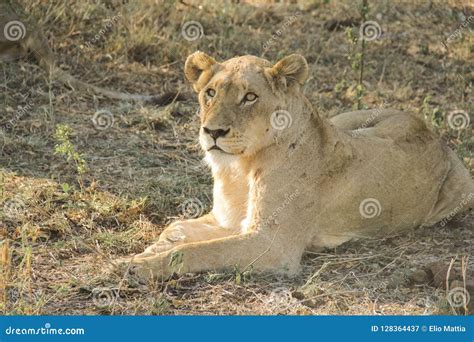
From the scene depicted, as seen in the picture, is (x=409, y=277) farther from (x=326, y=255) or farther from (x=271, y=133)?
(x=271, y=133)

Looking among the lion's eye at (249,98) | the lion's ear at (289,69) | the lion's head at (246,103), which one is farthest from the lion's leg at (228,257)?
the lion's ear at (289,69)

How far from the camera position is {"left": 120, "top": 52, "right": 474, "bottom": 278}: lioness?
5441 millimetres

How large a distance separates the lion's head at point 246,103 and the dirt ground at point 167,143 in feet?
1.50

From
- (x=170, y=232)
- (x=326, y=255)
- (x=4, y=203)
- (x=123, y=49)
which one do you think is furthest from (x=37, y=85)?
(x=326, y=255)

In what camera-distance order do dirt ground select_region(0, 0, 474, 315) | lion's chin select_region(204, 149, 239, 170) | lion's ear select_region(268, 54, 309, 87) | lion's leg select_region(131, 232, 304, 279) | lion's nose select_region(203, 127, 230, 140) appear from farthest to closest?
lion's ear select_region(268, 54, 309, 87) < lion's chin select_region(204, 149, 239, 170) < lion's nose select_region(203, 127, 230, 140) < lion's leg select_region(131, 232, 304, 279) < dirt ground select_region(0, 0, 474, 315)

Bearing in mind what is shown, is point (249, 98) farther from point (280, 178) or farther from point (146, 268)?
point (146, 268)

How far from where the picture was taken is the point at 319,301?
203 inches

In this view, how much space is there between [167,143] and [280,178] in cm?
229

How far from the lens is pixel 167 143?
307 inches

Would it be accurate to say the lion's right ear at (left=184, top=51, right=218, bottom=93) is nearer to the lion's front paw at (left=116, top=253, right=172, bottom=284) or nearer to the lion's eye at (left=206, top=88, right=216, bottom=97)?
the lion's eye at (left=206, top=88, right=216, bottom=97)

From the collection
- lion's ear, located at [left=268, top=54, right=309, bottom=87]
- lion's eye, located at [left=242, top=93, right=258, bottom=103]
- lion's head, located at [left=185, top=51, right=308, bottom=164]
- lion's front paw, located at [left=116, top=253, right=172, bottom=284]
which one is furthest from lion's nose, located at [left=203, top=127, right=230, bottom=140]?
lion's front paw, located at [left=116, top=253, right=172, bottom=284]

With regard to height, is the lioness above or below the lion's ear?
below

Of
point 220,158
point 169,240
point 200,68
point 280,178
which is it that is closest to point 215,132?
point 220,158

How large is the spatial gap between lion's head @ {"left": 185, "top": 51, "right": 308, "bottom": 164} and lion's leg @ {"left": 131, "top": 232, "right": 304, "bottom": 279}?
0.51m
